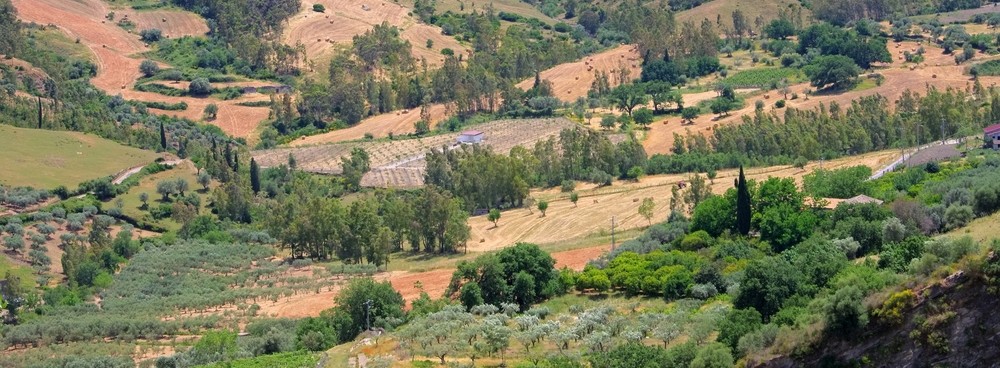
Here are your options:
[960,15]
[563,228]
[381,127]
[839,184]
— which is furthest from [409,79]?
[839,184]

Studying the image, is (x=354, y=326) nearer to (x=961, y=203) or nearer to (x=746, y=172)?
(x=961, y=203)

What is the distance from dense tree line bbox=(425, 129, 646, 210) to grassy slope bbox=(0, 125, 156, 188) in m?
25.1

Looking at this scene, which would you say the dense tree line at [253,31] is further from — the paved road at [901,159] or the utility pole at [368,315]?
the utility pole at [368,315]

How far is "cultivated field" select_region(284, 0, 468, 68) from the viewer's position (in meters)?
178

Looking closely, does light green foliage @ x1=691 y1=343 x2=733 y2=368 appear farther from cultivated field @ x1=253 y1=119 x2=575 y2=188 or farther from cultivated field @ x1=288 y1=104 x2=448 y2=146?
cultivated field @ x1=288 y1=104 x2=448 y2=146

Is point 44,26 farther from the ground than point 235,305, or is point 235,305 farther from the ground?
point 44,26

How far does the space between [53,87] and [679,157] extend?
60608mm

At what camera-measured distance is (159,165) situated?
413 ft

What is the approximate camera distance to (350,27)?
186 metres

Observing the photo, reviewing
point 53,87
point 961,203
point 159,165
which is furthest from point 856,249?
point 53,87

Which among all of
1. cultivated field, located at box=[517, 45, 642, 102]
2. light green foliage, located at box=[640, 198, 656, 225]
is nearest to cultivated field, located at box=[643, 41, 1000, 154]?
cultivated field, located at box=[517, 45, 642, 102]

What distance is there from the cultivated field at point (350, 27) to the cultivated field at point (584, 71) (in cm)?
1401

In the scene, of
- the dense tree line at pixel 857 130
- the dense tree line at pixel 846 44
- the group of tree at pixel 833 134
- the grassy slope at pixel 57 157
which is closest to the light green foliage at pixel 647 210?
the group of tree at pixel 833 134

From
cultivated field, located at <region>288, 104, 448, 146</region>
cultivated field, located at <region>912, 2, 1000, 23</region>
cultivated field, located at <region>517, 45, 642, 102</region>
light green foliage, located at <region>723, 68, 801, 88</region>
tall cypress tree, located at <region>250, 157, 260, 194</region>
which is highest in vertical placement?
cultivated field, located at <region>912, 2, 1000, 23</region>
